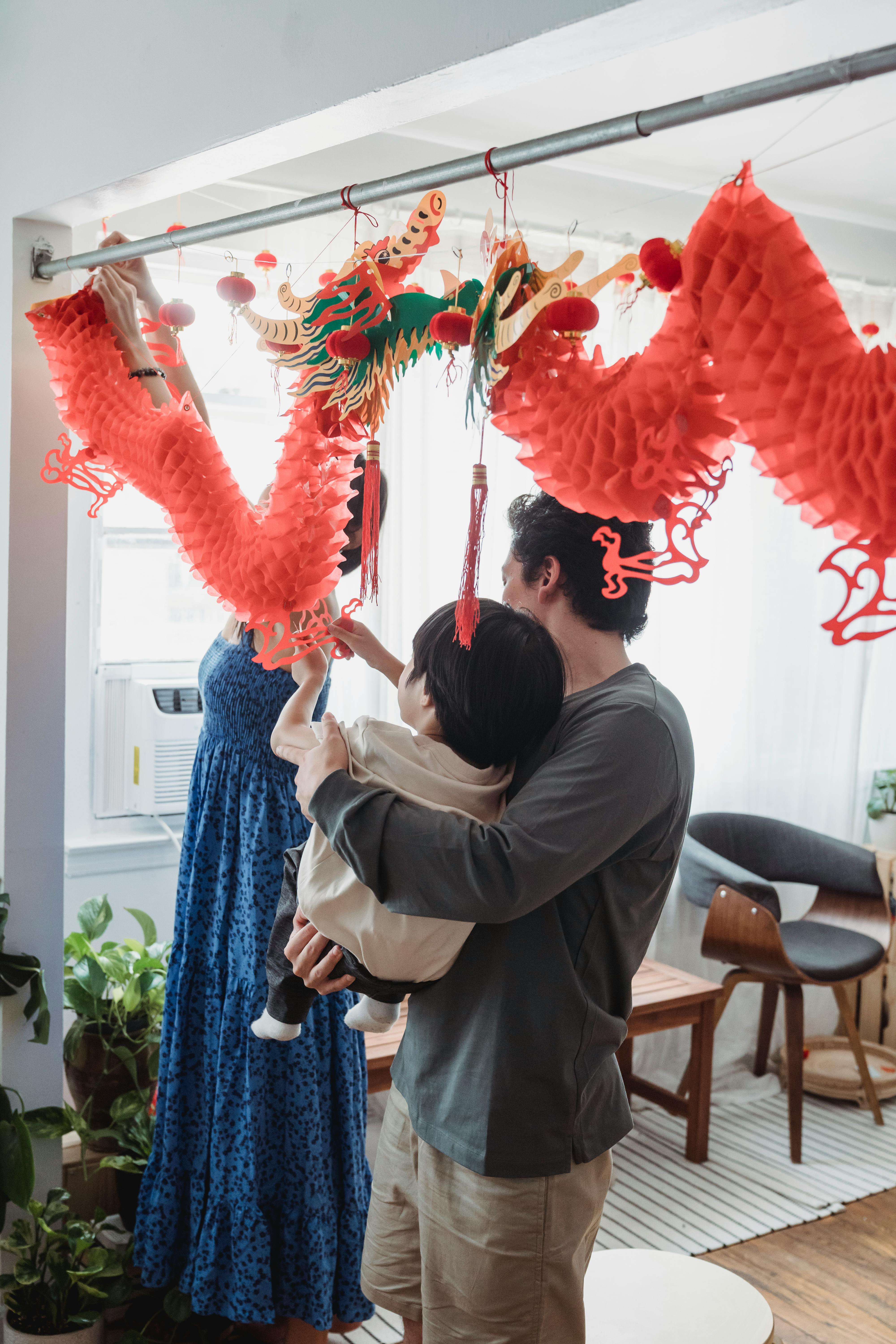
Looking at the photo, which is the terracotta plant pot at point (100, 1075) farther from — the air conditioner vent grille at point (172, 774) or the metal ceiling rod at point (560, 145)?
the metal ceiling rod at point (560, 145)

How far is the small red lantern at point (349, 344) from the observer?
119 centimetres

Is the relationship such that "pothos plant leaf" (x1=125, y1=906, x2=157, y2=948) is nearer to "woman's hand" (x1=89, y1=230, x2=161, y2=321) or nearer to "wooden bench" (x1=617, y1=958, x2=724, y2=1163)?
"wooden bench" (x1=617, y1=958, x2=724, y2=1163)

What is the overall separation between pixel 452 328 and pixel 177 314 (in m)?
0.56

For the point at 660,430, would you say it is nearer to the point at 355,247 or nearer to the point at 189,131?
the point at 355,247

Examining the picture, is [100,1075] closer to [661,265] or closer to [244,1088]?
[244,1088]

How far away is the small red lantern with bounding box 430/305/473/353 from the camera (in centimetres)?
109

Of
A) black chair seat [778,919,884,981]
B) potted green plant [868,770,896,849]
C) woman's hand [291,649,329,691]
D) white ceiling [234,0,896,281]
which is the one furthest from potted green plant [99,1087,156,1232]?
potted green plant [868,770,896,849]

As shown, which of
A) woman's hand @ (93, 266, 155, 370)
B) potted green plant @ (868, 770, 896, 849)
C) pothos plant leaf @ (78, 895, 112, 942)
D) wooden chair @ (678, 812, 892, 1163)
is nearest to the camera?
woman's hand @ (93, 266, 155, 370)

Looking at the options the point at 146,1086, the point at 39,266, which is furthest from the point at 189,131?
the point at 146,1086

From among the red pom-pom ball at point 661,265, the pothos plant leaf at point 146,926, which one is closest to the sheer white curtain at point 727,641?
the pothos plant leaf at point 146,926

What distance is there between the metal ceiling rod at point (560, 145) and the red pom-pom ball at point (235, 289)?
56 millimetres

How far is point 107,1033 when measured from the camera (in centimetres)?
233

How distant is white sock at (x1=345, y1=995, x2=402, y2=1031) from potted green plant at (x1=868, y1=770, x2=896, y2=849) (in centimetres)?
293

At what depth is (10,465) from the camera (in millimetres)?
1853
